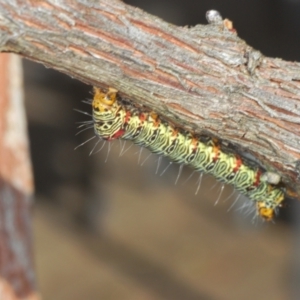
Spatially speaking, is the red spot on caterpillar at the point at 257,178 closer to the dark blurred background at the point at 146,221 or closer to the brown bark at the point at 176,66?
the brown bark at the point at 176,66

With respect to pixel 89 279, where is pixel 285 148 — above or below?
above

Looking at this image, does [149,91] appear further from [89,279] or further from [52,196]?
[52,196]

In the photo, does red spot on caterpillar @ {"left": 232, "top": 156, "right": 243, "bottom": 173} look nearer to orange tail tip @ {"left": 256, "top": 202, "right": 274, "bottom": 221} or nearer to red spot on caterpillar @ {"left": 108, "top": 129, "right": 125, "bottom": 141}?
orange tail tip @ {"left": 256, "top": 202, "right": 274, "bottom": 221}

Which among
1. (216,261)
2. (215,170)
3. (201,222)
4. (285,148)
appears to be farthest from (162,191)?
(285,148)

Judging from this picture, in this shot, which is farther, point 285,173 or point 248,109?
point 285,173

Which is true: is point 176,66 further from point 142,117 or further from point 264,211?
point 264,211

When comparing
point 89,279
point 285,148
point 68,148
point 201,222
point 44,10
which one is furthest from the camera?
point 68,148

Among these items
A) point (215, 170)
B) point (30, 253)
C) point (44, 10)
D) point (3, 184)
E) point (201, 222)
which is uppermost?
point (201, 222)
